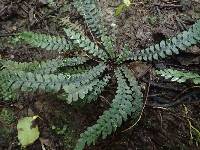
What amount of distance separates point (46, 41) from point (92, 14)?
0.70 meters

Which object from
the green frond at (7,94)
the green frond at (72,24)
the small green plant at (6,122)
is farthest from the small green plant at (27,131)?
the green frond at (72,24)

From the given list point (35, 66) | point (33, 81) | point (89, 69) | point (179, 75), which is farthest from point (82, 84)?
point (179, 75)

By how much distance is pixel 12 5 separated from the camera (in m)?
4.91

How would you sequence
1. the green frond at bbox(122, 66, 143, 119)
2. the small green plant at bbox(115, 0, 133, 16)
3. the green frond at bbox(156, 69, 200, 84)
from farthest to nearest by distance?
1. the small green plant at bbox(115, 0, 133, 16)
2. the green frond at bbox(122, 66, 143, 119)
3. the green frond at bbox(156, 69, 200, 84)

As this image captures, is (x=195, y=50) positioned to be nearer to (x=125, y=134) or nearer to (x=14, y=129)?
(x=125, y=134)

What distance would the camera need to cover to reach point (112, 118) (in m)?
3.62

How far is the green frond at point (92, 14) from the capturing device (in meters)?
4.46

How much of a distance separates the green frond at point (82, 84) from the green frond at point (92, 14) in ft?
1.72

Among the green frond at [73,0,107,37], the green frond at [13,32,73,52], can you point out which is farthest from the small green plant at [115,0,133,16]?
the green frond at [13,32,73,52]

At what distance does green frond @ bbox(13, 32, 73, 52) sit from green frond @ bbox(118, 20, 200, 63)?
69cm

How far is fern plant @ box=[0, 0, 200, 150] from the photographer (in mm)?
3674

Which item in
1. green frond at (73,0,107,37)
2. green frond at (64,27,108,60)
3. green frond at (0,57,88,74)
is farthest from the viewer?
green frond at (73,0,107,37)

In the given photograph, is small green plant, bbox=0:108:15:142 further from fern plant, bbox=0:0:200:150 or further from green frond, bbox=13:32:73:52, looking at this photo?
green frond, bbox=13:32:73:52

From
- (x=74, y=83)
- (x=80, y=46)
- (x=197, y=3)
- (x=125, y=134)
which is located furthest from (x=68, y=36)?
(x=197, y=3)
